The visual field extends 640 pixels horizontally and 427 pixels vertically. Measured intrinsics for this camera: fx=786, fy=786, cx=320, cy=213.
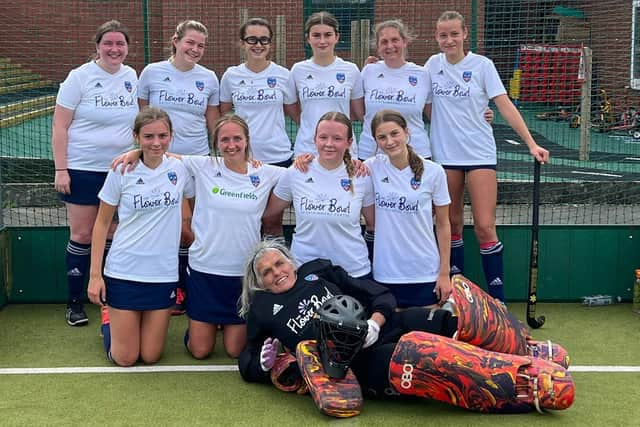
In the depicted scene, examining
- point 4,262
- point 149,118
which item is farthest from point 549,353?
point 4,262

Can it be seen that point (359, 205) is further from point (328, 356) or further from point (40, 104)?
point (40, 104)

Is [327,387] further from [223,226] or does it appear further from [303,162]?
[303,162]

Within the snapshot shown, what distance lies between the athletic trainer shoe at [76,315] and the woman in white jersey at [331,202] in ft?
5.42

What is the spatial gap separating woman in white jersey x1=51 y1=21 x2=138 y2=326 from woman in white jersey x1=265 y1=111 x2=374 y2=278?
1257 mm

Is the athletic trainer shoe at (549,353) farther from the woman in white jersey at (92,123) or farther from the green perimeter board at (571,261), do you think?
the woman in white jersey at (92,123)

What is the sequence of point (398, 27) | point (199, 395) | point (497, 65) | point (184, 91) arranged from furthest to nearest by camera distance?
point (497, 65) → point (184, 91) → point (398, 27) → point (199, 395)

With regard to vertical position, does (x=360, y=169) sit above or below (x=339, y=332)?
above

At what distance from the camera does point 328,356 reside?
3598mm

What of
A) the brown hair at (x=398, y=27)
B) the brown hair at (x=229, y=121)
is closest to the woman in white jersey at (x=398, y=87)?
the brown hair at (x=398, y=27)

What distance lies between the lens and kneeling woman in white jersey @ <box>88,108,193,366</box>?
4297 millimetres

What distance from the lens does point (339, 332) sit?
3.50 metres

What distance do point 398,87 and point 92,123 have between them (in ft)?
6.26

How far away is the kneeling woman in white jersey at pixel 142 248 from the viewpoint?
4.30m

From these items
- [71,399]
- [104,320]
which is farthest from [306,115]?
[71,399]
